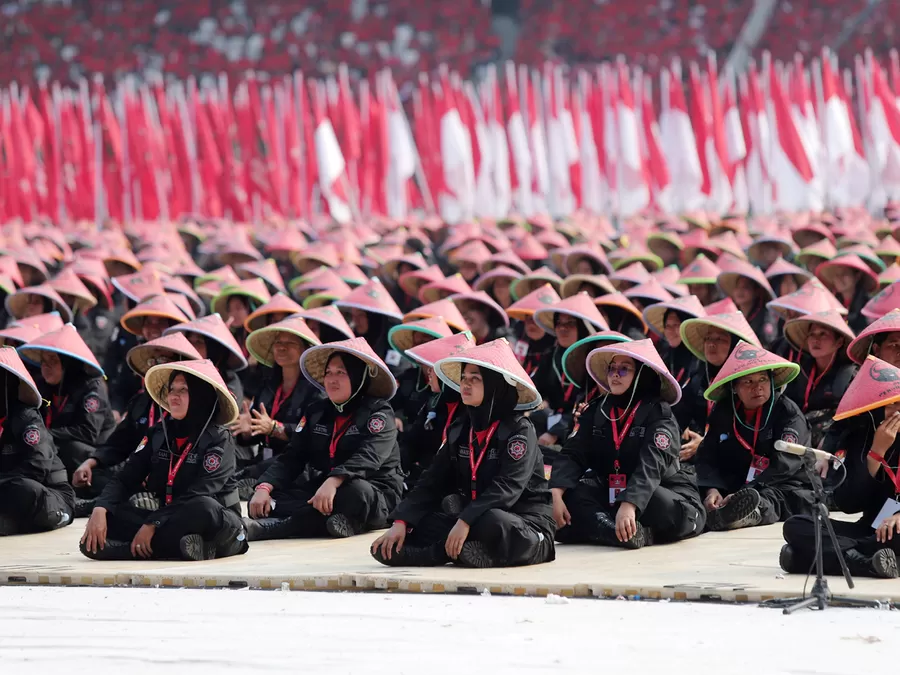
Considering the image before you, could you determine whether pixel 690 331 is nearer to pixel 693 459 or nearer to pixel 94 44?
pixel 693 459

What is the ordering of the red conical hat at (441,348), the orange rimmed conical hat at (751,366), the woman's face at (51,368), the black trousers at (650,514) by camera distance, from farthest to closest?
the woman's face at (51,368)
the red conical hat at (441,348)
the orange rimmed conical hat at (751,366)
the black trousers at (650,514)

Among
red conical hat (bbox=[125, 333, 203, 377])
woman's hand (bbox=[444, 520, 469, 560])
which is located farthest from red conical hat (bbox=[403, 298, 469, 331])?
woman's hand (bbox=[444, 520, 469, 560])

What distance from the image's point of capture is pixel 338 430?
680 cm

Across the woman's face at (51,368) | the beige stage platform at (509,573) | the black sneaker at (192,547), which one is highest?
the woman's face at (51,368)

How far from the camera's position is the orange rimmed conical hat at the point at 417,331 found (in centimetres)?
767

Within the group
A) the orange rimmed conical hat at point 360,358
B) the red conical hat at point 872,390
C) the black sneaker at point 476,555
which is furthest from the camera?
the orange rimmed conical hat at point 360,358

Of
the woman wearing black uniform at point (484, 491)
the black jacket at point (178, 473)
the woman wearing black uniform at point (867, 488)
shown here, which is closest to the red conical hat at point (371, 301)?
the black jacket at point (178, 473)

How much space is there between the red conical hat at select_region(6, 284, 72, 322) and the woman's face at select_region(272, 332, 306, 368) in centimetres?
257

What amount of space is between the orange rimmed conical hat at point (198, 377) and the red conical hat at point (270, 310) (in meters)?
2.14

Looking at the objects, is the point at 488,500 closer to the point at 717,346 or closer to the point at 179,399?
the point at 179,399

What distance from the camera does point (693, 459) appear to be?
7484 millimetres

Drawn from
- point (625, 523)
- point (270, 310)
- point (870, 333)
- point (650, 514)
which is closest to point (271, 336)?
point (270, 310)

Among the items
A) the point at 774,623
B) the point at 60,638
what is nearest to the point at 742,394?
the point at 774,623

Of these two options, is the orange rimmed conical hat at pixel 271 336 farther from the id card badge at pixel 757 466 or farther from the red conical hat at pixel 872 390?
the red conical hat at pixel 872 390
